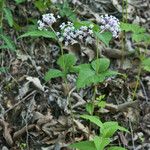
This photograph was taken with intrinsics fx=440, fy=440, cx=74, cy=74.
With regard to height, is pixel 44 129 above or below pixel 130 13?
below

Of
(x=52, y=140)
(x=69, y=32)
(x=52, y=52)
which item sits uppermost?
(x=69, y=32)

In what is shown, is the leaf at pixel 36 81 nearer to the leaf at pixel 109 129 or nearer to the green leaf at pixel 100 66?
the green leaf at pixel 100 66

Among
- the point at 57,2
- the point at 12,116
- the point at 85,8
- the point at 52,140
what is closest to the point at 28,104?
the point at 12,116

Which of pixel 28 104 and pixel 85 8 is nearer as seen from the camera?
pixel 28 104

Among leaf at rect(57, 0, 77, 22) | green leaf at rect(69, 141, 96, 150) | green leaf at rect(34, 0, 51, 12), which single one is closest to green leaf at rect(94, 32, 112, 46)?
green leaf at rect(69, 141, 96, 150)

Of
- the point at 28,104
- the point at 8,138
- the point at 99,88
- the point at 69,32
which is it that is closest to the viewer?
the point at 69,32

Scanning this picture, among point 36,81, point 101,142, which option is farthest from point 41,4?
point 101,142

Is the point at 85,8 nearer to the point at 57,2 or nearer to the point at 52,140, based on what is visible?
the point at 57,2

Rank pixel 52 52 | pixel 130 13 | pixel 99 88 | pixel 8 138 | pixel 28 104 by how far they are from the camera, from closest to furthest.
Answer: pixel 8 138, pixel 28 104, pixel 99 88, pixel 52 52, pixel 130 13
